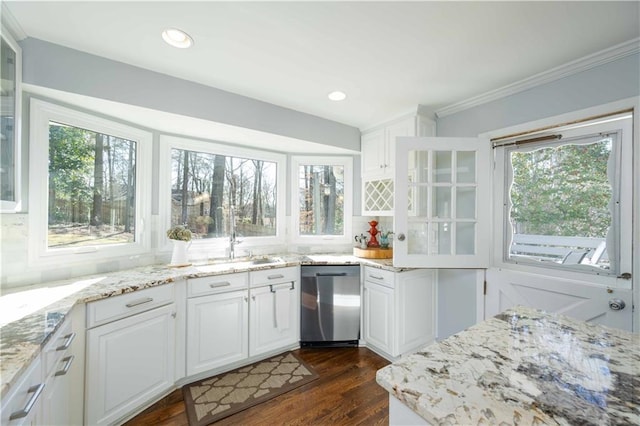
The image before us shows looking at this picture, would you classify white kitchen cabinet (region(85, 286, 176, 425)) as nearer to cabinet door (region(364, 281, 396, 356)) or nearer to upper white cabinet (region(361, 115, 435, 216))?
cabinet door (region(364, 281, 396, 356))

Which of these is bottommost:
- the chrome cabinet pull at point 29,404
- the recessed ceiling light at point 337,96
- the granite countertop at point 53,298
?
the chrome cabinet pull at point 29,404

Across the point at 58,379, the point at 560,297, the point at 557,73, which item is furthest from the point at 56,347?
the point at 557,73

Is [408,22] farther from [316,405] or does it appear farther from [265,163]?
[316,405]

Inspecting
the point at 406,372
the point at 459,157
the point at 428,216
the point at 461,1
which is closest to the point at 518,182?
the point at 459,157

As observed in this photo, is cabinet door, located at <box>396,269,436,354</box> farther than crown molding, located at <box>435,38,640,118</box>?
Yes

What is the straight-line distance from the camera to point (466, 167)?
2434 millimetres

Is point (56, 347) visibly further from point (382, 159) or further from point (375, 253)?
point (382, 159)

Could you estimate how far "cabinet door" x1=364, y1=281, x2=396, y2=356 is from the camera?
7.75ft

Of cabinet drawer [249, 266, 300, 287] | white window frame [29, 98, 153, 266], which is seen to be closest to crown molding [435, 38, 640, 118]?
cabinet drawer [249, 266, 300, 287]

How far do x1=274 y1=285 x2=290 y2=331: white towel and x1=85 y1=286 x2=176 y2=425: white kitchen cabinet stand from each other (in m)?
0.83

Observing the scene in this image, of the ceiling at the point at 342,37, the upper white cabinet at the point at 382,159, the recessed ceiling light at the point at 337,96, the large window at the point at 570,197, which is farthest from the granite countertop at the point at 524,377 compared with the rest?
the recessed ceiling light at the point at 337,96

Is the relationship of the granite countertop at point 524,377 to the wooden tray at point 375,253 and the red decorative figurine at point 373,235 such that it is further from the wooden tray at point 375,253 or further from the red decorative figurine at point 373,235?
the red decorative figurine at point 373,235

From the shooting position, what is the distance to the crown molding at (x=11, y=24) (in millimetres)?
1343

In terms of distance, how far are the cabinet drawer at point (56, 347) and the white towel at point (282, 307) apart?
1406 mm
